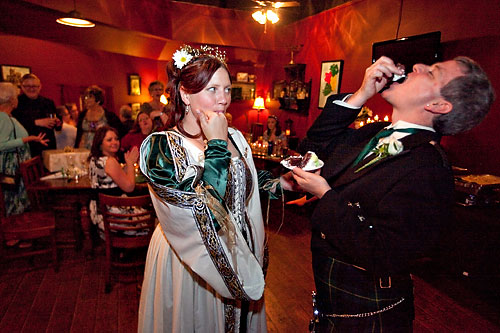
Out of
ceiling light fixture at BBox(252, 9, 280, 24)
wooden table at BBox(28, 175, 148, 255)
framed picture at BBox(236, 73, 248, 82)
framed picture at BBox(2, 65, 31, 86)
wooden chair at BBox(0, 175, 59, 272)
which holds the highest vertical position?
ceiling light fixture at BBox(252, 9, 280, 24)

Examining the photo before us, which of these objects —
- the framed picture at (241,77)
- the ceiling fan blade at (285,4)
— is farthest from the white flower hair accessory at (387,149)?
the framed picture at (241,77)

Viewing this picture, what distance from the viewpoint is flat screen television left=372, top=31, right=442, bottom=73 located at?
→ 3457mm

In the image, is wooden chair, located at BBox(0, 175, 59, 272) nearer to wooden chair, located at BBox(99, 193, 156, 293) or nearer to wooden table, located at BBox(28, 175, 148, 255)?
wooden table, located at BBox(28, 175, 148, 255)

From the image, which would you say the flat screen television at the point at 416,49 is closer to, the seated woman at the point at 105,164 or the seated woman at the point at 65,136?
the seated woman at the point at 105,164

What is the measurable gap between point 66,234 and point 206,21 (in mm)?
5522

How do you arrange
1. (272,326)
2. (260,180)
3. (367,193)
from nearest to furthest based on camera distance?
(367,193) < (260,180) < (272,326)

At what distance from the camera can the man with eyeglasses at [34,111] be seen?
398 cm

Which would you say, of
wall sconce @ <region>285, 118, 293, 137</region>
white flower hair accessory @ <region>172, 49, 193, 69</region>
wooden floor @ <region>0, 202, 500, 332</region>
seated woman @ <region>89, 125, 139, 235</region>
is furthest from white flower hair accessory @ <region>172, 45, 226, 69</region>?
wall sconce @ <region>285, 118, 293, 137</region>

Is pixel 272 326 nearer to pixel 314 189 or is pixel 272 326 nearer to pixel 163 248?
pixel 163 248

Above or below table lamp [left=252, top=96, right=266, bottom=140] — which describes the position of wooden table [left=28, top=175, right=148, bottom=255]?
below

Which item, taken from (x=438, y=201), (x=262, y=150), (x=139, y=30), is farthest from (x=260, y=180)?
(x=139, y=30)

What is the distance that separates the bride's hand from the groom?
13.7 inches

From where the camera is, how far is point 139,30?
19.7ft

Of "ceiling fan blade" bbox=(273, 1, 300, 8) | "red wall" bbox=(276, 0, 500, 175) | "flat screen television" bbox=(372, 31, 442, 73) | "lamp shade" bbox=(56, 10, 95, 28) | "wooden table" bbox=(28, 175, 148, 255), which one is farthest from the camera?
"ceiling fan blade" bbox=(273, 1, 300, 8)
